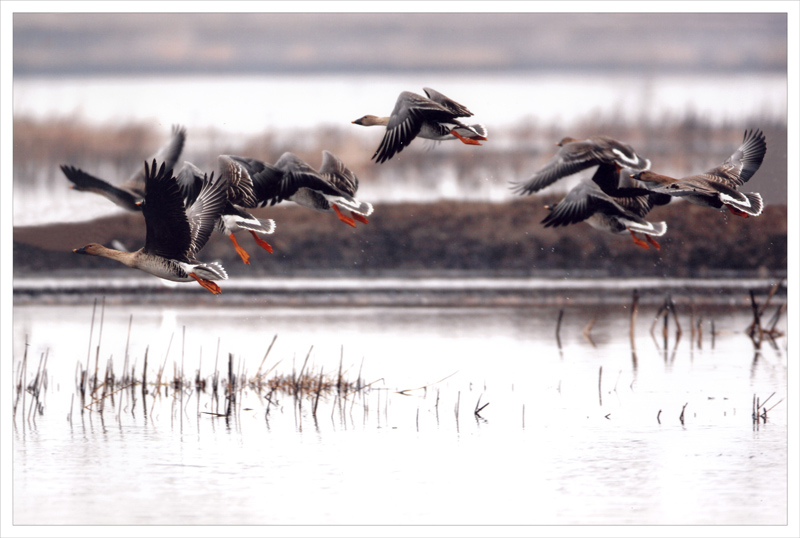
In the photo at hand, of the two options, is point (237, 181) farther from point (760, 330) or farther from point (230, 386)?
point (760, 330)

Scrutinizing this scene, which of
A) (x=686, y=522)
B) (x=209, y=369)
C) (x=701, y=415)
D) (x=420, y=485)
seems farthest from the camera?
(x=209, y=369)

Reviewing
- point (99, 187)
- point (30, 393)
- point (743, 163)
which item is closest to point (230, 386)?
point (30, 393)

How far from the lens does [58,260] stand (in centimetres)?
3109

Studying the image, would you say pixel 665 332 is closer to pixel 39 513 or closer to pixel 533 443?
pixel 533 443

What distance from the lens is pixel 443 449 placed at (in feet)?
33.4

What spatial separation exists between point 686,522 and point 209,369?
8207 mm

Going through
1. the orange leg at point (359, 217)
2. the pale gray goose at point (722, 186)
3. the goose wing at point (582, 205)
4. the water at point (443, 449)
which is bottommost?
the water at point (443, 449)

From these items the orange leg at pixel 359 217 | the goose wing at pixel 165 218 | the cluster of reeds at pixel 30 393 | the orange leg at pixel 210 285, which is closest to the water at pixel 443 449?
the cluster of reeds at pixel 30 393

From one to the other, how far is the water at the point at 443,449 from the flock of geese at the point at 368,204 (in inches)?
71.0

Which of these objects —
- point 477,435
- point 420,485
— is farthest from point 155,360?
point 420,485

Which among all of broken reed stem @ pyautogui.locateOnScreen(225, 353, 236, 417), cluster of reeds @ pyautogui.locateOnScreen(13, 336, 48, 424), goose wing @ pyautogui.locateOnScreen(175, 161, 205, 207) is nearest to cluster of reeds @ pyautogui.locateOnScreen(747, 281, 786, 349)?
broken reed stem @ pyautogui.locateOnScreen(225, 353, 236, 417)

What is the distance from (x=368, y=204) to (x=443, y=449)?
7.86 feet

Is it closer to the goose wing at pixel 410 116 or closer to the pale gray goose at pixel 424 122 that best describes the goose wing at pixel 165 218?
the pale gray goose at pixel 424 122

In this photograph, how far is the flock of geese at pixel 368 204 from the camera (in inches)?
349
